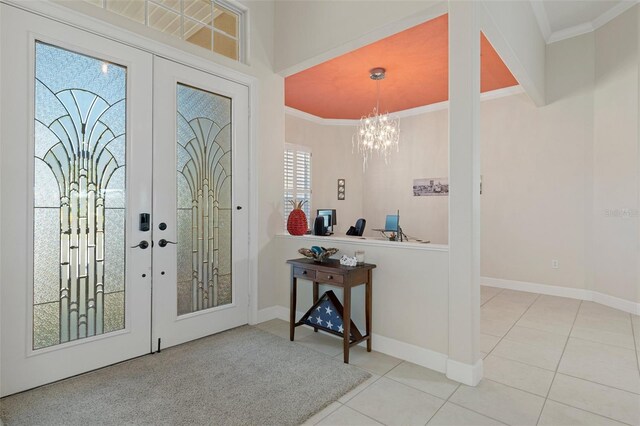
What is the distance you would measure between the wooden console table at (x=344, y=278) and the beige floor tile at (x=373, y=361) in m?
0.08

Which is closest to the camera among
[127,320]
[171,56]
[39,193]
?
[39,193]

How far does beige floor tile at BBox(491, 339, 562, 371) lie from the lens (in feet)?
9.06

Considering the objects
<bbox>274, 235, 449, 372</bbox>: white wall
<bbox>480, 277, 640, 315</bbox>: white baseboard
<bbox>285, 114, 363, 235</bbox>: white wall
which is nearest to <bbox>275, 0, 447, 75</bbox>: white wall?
<bbox>274, 235, 449, 372</bbox>: white wall

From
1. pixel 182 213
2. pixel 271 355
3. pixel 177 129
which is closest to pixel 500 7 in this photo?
pixel 177 129

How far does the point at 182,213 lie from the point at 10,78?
4.89 ft

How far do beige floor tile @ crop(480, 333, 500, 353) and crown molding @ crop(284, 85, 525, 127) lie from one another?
3.91 metres

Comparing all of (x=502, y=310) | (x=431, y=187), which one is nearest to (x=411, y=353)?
(x=502, y=310)

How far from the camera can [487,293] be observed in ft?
16.6

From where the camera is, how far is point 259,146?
3.72m

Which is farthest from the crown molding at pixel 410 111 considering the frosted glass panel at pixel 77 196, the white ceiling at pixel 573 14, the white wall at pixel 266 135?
the frosted glass panel at pixel 77 196

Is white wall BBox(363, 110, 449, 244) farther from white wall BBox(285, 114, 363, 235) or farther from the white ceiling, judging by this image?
the white ceiling

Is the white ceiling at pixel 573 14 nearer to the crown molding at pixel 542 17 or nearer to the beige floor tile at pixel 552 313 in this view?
the crown molding at pixel 542 17

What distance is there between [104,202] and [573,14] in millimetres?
5886

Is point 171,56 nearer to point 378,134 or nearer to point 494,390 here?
point 378,134
